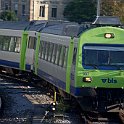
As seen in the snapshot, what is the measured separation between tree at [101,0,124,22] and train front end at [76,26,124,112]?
2839 cm

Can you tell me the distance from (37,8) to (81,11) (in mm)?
13349

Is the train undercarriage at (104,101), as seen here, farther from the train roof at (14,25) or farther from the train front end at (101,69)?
the train roof at (14,25)

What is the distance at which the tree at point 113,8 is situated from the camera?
45.2 m

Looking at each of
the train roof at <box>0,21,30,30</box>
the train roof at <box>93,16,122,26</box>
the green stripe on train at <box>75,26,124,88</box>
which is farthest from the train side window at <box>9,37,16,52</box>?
the green stripe on train at <box>75,26,124,88</box>

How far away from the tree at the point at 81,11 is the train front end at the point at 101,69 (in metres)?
48.8

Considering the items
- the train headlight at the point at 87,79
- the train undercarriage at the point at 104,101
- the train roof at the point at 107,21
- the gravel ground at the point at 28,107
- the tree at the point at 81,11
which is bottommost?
the tree at the point at 81,11

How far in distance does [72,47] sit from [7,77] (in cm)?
1148

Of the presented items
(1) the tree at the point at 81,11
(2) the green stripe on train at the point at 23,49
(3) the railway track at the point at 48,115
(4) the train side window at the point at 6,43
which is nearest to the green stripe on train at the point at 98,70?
(3) the railway track at the point at 48,115

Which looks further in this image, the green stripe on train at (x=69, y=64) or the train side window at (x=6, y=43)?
the train side window at (x=6, y=43)

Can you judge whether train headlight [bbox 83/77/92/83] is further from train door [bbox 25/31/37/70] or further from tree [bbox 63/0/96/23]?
tree [bbox 63/0/96/23]

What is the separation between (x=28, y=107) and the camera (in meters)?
17.8

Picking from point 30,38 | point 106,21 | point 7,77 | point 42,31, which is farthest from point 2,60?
point 106,21

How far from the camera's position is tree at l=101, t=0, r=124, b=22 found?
45188 millimetres

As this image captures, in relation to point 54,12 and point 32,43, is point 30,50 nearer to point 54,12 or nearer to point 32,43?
point 32,43
